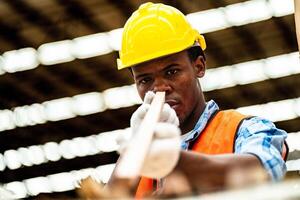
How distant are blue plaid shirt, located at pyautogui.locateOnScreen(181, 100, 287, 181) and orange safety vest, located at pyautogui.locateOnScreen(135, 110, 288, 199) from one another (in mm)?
34

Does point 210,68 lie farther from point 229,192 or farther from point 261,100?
point 229,192

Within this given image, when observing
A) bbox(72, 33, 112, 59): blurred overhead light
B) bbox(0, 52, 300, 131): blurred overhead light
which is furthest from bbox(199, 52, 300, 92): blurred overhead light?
bbox(72, 33, 112, 59): blurred overhead light

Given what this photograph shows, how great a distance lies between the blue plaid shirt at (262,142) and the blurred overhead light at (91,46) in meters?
5.91

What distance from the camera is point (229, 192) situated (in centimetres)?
90

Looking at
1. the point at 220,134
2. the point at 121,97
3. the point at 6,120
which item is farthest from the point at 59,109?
the point at 220,134

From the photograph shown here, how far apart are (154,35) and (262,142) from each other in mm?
910

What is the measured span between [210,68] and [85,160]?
366 centimetres

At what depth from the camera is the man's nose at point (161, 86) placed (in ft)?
8.63

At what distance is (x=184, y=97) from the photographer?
105 inches

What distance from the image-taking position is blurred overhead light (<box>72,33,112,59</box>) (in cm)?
838

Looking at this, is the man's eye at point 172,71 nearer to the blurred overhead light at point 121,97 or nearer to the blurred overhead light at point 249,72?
the blurred overhead light at point 249,72

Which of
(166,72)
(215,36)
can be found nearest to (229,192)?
(166,72)

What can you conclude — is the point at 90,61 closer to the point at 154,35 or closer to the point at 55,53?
the point at 55,53

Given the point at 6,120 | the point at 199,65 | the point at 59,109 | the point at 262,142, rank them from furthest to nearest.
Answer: the point at 6,120 < the point at 59,109 < the point at 199,65 < the point at 262,142
